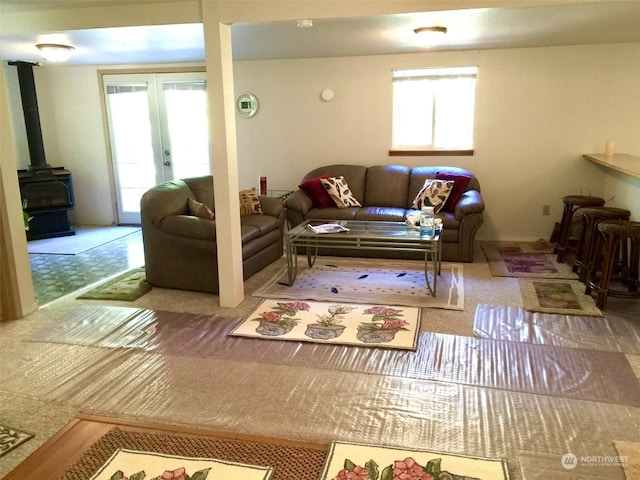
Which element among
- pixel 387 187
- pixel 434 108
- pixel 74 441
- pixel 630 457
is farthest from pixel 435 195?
pixel 74 441

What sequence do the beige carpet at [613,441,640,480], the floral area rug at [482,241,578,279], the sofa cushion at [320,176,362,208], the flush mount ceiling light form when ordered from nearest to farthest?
the beige carpet at [613,441,640,480] < the flush mount ceiling light < the floral area rug at [482,241,578,279] < the sofa cushion at [320,176,362,208]

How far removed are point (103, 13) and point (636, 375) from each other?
414cm

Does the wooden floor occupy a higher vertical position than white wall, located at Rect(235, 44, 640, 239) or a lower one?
lower

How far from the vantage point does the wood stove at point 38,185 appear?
19.7ft

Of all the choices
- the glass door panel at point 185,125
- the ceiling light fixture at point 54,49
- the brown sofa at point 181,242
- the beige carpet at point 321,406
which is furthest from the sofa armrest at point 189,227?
the glass door panel at point 185,125

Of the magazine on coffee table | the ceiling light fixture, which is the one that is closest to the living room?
the ceiling light fixture

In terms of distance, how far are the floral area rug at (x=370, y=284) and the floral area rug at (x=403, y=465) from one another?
1707 millimetres

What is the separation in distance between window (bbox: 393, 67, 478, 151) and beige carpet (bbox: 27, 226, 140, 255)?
12.0 ft

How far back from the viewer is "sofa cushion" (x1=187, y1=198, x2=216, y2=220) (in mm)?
4277

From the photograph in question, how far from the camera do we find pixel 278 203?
5.10 m

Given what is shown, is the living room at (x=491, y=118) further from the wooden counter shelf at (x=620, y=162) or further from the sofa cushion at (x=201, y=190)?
the sofa cushion at (x=201, y=190)

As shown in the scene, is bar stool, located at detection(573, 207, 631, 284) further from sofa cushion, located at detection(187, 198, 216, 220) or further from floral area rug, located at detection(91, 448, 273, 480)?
floral area rug, located at detection(91, 448, 273, 480)

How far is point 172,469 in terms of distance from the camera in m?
2.01

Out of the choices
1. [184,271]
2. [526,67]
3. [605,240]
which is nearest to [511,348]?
[605,240]
